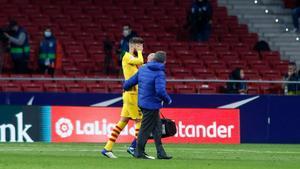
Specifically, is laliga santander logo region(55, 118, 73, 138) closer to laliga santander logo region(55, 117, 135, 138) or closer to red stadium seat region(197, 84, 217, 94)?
laliga santander logo region(55, 117, 135, 138)

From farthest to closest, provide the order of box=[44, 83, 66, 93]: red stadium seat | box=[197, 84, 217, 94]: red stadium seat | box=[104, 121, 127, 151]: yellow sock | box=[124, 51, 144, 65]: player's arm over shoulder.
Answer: box=[197, 84, 217, 94]: red stadium seat
box=[44, 83, 66, 93]: red stadium seat
box=[124, 51, 144, 65]: player's arm over shoulder
box=[104, 121, 127, 151]: yellow sock

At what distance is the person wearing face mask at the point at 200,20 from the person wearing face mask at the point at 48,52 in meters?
5.78

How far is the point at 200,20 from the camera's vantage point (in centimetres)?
3716

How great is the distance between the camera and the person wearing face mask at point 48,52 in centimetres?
3306

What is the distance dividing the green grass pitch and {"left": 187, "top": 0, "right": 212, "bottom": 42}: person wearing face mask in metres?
8.99

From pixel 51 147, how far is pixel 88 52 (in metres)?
9.31


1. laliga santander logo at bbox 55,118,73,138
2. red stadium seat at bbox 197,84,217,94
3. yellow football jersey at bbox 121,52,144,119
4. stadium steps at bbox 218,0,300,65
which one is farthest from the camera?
stadium steps at bbox 218,0,300,65

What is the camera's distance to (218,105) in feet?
102

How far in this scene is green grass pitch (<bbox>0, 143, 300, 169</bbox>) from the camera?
19.6 meters

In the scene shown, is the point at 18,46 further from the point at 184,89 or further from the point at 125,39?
the point at 184,89

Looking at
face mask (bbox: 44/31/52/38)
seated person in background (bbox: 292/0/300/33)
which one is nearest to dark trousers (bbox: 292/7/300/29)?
seated person in background (bbox: 292/0/300/33)

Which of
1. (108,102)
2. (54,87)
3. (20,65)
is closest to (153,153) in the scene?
(108,102)

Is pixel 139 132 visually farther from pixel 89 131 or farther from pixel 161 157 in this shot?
pixel 89 131

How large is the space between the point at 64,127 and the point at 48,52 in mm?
4621
